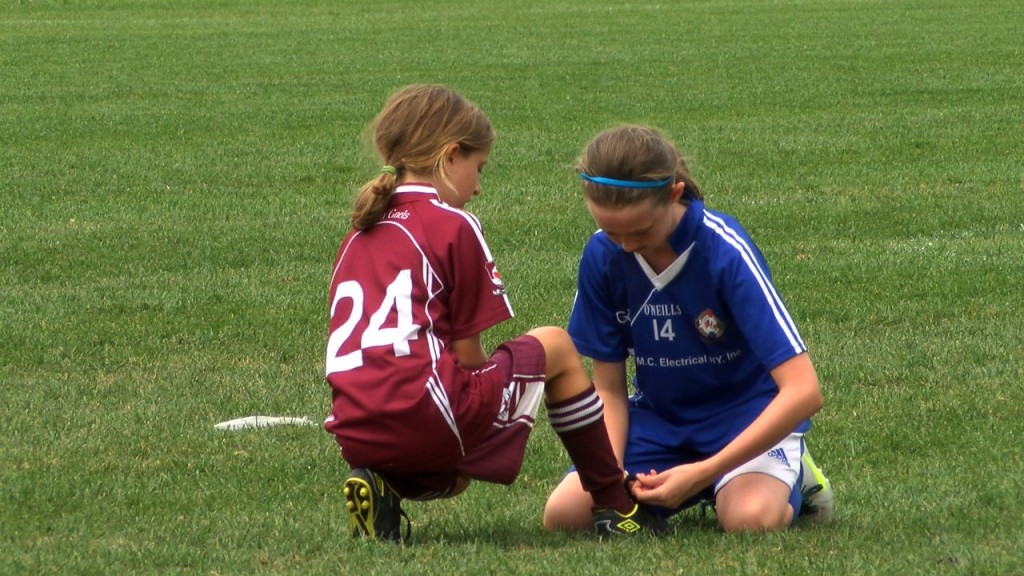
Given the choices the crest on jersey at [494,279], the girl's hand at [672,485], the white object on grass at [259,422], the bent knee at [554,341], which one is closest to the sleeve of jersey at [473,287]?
the crest on jersey at [494,279]

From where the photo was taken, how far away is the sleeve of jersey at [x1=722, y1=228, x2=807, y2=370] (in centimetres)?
418

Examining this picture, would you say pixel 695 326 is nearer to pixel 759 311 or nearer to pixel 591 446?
pixel 759 311

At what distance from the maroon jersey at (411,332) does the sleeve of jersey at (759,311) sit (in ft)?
2.04

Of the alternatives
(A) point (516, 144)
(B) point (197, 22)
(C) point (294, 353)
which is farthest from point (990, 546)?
(B) point (197, 22)

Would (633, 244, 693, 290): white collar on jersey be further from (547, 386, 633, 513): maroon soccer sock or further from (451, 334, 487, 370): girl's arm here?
(451, 334, 487, 370): girl's arm

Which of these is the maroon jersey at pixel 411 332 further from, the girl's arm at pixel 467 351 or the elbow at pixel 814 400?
the elbow at pixel 814 400

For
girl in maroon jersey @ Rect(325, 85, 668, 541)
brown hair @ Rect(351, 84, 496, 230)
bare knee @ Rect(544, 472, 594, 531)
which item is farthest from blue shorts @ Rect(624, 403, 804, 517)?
brown hair @ Rect(351, 84, 496, 230)

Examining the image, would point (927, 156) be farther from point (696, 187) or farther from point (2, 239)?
point (696, 187)

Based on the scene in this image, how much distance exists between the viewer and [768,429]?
4121 mm

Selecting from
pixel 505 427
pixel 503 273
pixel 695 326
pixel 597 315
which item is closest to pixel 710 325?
pixel 695 326

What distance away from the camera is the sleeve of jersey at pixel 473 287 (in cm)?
411

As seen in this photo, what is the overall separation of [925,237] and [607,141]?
239 inches

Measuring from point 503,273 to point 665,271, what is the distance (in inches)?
182

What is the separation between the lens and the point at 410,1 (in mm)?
35250
